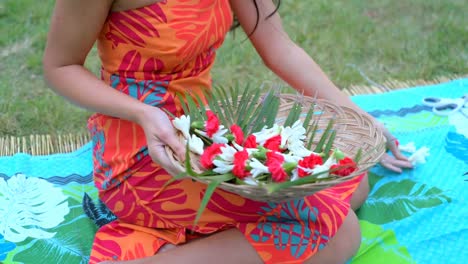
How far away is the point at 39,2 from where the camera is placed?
9.44 feet

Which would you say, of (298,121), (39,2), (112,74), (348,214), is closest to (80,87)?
(112,74)

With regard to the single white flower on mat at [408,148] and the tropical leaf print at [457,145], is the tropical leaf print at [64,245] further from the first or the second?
the tropical leaf print at [457,145]

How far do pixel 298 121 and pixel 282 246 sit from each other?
24 cm

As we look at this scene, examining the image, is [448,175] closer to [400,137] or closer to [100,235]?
[400,137]

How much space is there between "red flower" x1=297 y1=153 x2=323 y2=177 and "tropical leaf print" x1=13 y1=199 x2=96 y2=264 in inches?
23.0

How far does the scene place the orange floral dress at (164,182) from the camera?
4.10 feet

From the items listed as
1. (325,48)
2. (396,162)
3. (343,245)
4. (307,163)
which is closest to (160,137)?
(307,163)

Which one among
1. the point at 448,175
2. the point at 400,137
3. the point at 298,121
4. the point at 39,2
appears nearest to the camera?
the point at 298,121

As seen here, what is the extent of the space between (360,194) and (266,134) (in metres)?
0.47

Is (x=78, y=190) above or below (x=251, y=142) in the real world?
below

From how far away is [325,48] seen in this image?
2.59 m

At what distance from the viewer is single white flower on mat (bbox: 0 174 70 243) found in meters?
1.45

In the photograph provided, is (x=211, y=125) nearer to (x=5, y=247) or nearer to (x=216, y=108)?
(x=216, y=108)

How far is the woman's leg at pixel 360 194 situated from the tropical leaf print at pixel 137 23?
611mm
